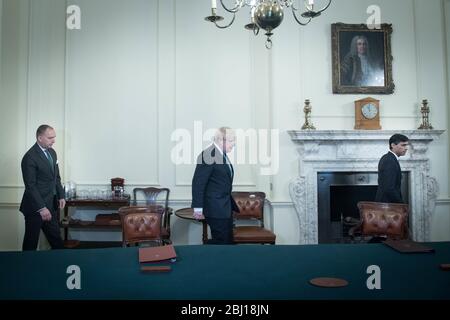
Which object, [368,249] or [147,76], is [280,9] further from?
[147,76]

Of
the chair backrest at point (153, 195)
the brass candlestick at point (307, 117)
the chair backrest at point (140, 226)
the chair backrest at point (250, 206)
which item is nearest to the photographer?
the chair backrest at point (140, 226)

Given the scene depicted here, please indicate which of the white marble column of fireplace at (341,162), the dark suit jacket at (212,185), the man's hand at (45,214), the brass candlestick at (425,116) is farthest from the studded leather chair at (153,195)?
the brass candlestick at (425,116)

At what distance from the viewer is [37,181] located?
411 cm

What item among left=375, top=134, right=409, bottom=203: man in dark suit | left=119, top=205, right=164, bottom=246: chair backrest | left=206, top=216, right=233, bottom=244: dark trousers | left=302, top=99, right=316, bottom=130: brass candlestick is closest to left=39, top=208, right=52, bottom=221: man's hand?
left=119, top=205, right=164, bottom=246: chair backrest

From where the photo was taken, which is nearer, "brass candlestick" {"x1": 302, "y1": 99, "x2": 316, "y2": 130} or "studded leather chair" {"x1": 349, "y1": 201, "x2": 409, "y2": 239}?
"studded leather chair" {"x1": 349, "y1": 201, "x2": 409, "y2": 239}

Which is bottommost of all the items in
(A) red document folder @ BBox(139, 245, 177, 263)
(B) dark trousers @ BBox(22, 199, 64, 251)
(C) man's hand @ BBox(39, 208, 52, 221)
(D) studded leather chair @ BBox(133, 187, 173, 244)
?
(B) dark trousers @ BBox(22, 199, 64, 251)

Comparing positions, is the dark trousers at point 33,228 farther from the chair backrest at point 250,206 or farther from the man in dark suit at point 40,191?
the chair backrest at point 250,206

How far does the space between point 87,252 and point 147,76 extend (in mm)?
3812

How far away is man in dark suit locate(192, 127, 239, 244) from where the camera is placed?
11.7 ft

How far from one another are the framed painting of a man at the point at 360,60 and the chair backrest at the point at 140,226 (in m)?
3.36

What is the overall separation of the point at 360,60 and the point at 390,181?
6.67 ft

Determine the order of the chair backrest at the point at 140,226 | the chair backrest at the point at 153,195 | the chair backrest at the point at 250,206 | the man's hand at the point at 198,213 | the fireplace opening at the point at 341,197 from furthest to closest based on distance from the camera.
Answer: the chair backrest at the point at 153,195 → the fireplace opening at the point at 341,197 → the chair backrest at the point at 250,206 → the man's hand at the point at 198,213 → the chair backrest at the point at 140,226

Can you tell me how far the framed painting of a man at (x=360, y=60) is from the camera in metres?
5.32

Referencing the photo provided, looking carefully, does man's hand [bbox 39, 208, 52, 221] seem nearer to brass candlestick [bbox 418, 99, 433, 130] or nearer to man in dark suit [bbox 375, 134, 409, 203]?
man in dark suit [bbox 375, 134, 409, 203]
